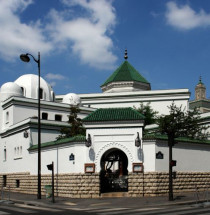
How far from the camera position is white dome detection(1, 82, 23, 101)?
148 feet

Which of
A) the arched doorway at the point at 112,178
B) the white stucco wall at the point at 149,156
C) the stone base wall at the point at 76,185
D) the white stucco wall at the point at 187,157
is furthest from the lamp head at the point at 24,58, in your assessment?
Answer: the white stucco wall at the point at 187,157

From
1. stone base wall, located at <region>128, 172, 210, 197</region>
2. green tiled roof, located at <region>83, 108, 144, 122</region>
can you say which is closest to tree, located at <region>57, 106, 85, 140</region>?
green tiled roof, located at <region>83, 108, 144, 122</region>

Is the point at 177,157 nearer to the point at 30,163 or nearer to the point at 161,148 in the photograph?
the point at 161,148

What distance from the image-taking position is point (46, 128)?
3769 centimetres

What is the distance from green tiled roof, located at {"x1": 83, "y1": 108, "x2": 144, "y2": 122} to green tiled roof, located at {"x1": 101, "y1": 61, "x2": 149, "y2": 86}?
3392 centimetres

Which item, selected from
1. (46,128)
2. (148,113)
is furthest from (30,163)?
(148,113)

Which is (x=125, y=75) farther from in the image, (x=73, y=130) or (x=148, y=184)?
(x=148, y=184)

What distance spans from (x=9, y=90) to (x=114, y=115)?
75.3ft

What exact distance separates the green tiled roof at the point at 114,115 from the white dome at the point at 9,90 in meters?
21.5

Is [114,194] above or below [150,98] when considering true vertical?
below

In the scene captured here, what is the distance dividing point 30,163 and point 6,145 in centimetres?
869

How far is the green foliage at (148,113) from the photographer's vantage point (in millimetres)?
52103

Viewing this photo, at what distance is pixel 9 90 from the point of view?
1773 inches

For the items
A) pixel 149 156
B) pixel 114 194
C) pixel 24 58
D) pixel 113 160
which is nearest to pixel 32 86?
pixel 24 58
